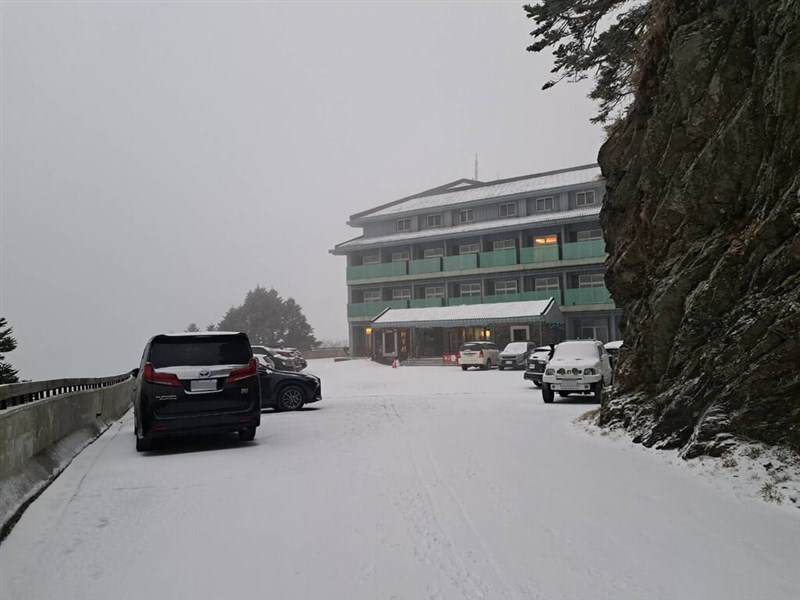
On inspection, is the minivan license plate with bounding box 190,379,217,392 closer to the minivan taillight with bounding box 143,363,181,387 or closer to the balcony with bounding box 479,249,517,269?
the minivan taillight with bounding box 143,363,181,387

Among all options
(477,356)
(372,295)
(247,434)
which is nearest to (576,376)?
(247,434)

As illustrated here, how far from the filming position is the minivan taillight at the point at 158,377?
945 cm

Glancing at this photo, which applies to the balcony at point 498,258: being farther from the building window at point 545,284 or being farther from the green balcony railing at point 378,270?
the green balcony railing at point 378,270

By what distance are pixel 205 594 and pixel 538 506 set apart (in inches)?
132

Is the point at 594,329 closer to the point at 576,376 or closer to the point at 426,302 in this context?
the point at 426,302

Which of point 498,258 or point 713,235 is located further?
point 498,258

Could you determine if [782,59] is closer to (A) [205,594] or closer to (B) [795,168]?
(B) [795,168]

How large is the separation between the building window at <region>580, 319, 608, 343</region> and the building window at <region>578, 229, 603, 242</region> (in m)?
5.70

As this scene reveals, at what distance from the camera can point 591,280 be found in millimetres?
43625

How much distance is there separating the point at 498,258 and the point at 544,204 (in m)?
5.57

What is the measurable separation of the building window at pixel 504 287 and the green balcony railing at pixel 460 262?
2366 millimetres

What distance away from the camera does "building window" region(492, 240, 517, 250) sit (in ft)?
155

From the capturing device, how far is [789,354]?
671cm

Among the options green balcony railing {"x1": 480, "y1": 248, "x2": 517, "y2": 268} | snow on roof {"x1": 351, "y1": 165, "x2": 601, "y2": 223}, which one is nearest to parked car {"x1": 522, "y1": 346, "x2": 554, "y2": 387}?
green balcony railing {"x1": 480, "y1": 248, "x2": 517, "y2": 268}
